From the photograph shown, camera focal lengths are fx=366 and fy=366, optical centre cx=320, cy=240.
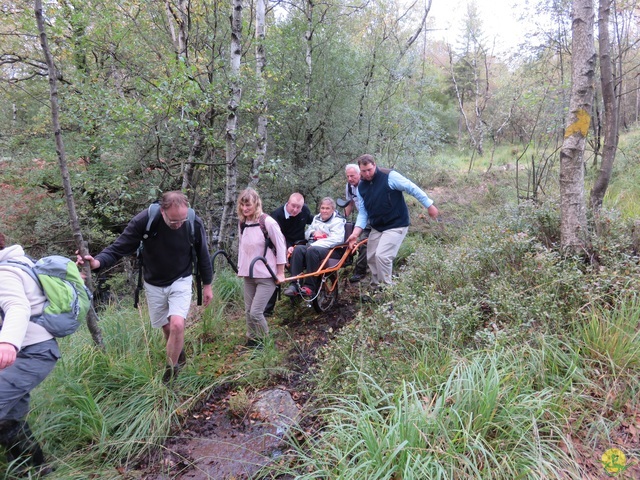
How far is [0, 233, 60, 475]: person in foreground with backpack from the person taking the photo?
2143 millimetres

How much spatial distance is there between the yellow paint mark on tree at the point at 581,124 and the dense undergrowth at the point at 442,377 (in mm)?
1076

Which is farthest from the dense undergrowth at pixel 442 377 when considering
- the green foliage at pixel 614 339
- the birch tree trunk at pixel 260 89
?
the birch tree trunk at pixel 260 89

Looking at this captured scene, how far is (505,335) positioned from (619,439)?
87 centimetres

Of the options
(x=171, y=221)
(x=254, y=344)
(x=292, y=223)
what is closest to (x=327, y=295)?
(x=292, y=223)

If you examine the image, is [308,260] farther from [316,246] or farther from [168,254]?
[168,254]

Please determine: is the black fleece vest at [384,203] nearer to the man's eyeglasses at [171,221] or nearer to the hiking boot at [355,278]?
the hiking boot at [355,278]

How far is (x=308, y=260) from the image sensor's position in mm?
4945

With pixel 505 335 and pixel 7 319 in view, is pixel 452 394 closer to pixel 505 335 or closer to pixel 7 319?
pixel 505 335

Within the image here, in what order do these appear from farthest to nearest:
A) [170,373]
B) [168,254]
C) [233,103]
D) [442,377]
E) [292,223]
A: [292,223], [233,103], [170,373], [168,254], [442,377]

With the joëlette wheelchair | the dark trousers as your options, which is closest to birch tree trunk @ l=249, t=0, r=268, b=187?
the dark trousers

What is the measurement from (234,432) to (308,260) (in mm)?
2322

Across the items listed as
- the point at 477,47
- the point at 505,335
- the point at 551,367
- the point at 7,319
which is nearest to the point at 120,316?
the point at 7,319

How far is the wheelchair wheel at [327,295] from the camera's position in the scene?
516 cm

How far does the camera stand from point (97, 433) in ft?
9.72
